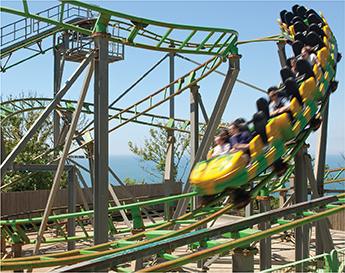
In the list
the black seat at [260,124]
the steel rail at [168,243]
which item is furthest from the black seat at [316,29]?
the steel rail at [168,243]

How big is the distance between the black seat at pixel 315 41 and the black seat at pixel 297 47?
0.48ft

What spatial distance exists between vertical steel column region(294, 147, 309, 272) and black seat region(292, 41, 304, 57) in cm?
168

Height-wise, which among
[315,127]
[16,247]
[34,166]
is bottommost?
[16,247]

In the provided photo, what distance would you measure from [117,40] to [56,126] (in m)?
5.93

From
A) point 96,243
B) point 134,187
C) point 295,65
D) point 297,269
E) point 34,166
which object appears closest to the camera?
point 297,269

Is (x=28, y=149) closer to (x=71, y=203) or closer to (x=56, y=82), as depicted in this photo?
(x=56, y=82)

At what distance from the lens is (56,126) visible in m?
11.7

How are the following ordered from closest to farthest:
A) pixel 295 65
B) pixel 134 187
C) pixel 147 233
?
pixel 147 233 → pixel 295 65 → pixel 134 187

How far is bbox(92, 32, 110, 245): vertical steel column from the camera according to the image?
5.27 metres

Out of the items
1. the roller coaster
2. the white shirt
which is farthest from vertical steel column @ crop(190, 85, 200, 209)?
the white shirt

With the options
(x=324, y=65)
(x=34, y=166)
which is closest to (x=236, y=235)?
(x=324, y=65)

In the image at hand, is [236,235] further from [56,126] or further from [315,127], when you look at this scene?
[56,126]

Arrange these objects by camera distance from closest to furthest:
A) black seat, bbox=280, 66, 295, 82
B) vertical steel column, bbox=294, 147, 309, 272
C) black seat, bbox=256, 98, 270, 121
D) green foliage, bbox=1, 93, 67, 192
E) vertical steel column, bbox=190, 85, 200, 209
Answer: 1. black seat, bbox=256, 98, 270, 121
2. black seat, bbox=280, 66, 295, 82
3. vertical steel column, bbox=294, 147, 309, 272
4. vertical steel column, bbox=190, 85, 200, 209
5. green foliage, bbox=1, 93, 67, 192

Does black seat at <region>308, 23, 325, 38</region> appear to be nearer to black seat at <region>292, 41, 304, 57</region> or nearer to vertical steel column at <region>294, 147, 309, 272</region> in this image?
black seat at <region>292, 41, 304, 57</region>
